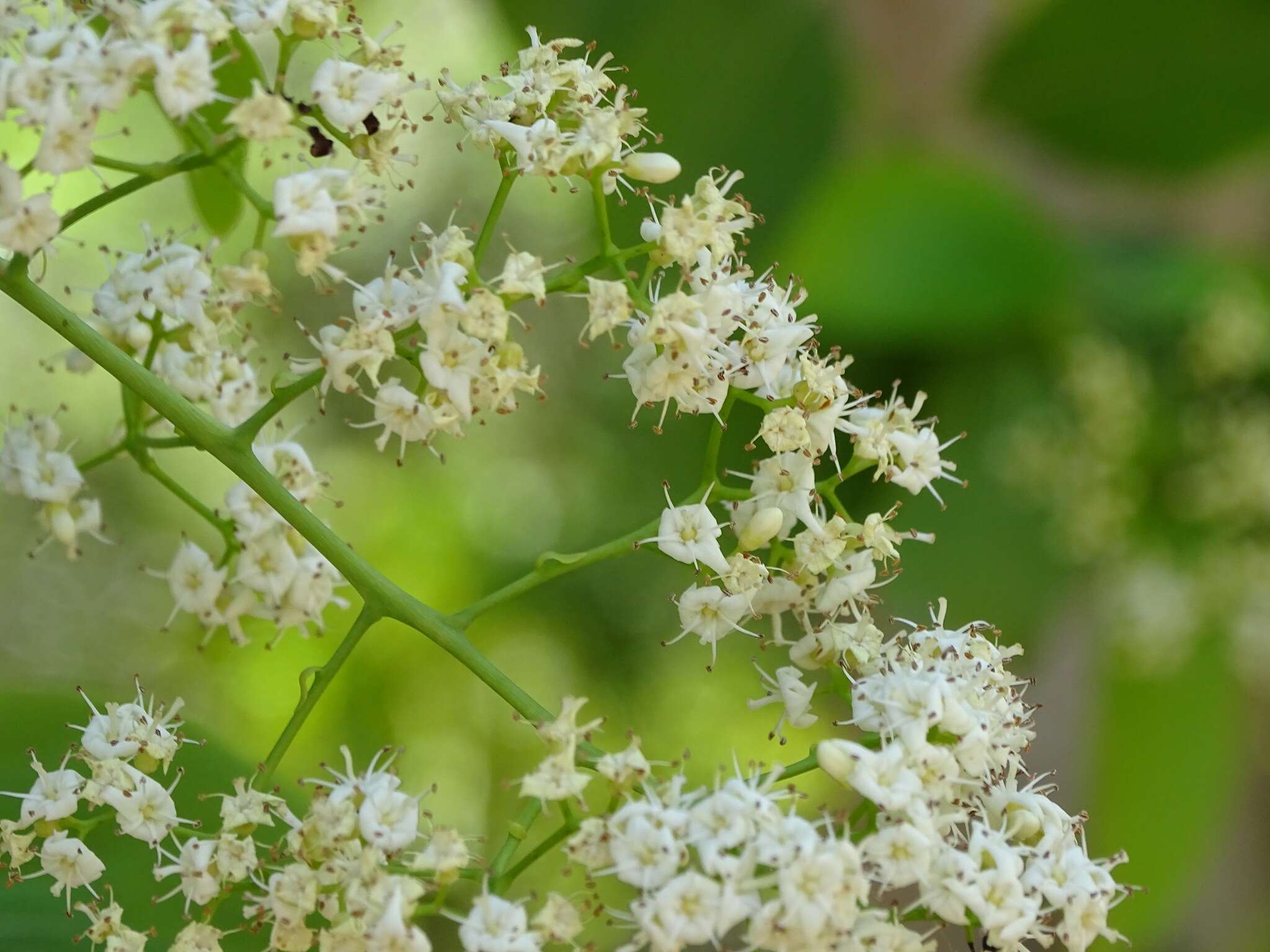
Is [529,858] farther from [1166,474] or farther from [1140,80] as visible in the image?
[1140,80]

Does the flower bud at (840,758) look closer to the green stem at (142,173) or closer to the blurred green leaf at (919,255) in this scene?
the green stem at (142,173)

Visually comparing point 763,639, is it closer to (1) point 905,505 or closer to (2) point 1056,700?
(1) point 905,505

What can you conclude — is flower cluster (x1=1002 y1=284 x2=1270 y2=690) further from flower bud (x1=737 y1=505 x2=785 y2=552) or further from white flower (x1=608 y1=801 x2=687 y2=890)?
white flower (x1=608 y1=801 x2=687 y2=890)

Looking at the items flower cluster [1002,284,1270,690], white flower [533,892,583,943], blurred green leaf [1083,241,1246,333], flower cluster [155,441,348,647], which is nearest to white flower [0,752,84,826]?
flower cluster [155,441,348,647]

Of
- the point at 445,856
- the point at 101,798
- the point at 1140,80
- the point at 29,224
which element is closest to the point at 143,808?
the point at 101,798

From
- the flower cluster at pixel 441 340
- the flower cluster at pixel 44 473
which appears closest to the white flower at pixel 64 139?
the flower cluster at pixel 441 340

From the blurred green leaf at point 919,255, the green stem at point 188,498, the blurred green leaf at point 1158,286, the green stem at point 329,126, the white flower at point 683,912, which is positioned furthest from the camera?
the blurred green leaf at point 1158,286
